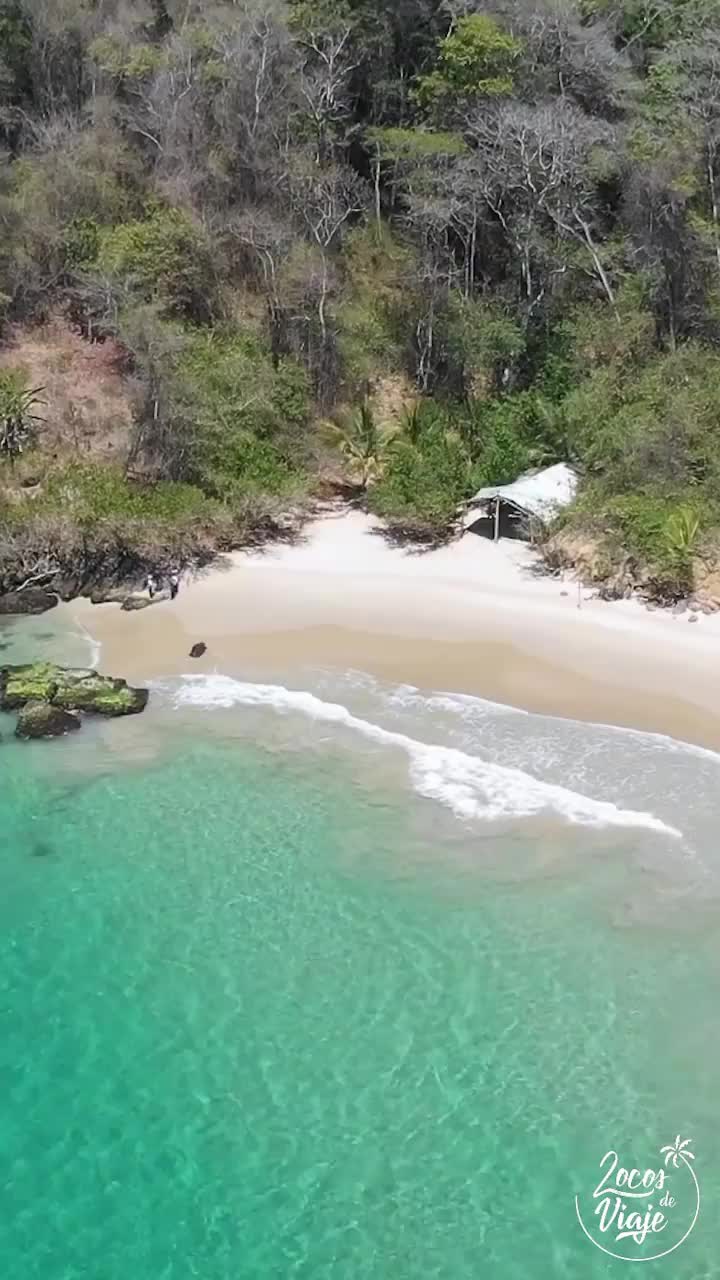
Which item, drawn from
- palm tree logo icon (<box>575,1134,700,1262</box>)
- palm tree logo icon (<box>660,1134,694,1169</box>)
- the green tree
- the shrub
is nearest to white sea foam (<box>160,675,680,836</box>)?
palm tree logo icon (<box>660,1134,694,1169</box>)

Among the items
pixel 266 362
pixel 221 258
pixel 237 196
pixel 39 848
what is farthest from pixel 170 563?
pixel 237 196

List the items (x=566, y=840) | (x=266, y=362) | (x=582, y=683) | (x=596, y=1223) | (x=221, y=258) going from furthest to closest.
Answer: (x=221, y=258) < (x=266, y=362) < (x=582, y=683) < (x=566, y=840) < (x=596, y=1223)

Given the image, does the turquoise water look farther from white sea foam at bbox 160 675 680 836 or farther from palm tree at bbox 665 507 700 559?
palm tree at bbox 665 507 700 559

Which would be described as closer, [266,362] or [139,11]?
[266,362]

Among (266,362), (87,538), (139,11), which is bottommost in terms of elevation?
(87,538)

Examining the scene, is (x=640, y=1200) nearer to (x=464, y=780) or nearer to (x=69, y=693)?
(x=464, y=780)

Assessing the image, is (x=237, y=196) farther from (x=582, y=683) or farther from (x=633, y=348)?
(x=582, y=683)
